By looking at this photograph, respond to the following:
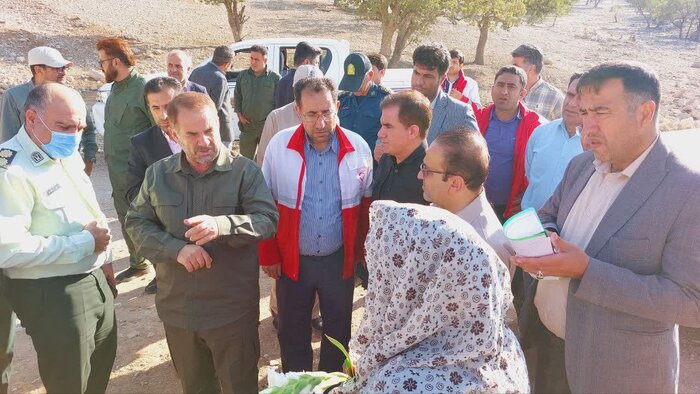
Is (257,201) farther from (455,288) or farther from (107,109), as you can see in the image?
(107,109)

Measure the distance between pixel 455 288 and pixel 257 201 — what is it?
152 centimetres

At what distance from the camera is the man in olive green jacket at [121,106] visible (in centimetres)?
473

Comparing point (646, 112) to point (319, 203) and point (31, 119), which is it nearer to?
point (319, 203)

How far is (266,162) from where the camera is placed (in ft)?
11.2

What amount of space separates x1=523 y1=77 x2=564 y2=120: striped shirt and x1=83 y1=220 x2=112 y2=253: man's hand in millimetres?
4340

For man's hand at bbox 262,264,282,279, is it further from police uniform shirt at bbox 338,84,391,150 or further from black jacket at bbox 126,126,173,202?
police uniform shirt at bbox 338,84,391,150

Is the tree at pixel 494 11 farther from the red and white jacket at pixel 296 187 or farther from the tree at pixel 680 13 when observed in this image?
the tree at pixel 680 13

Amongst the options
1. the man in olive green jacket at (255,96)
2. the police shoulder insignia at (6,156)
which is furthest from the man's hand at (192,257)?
the man in olive green jacket at (255,96)

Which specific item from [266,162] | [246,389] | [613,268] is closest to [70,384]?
[246,389]

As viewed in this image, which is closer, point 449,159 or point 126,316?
point 449,159

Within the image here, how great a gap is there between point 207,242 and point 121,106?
8.73ft

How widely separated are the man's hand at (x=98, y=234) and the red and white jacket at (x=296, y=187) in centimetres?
94

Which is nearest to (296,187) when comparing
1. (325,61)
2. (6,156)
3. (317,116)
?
(317,116)

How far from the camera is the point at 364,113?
4.46 meters
